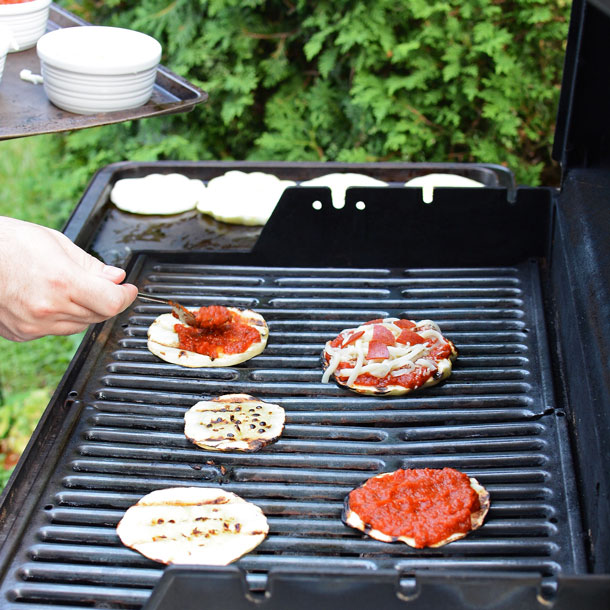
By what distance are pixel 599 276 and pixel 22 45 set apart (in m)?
2.70

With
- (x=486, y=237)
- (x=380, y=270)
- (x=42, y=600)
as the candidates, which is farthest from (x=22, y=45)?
(x=42, y=600)

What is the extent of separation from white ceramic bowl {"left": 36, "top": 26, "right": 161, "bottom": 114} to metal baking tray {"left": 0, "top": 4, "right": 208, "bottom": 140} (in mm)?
58

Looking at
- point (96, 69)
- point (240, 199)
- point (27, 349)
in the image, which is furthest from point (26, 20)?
point (27, 349)

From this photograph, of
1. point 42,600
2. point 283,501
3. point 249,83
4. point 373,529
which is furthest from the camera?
point 249,83

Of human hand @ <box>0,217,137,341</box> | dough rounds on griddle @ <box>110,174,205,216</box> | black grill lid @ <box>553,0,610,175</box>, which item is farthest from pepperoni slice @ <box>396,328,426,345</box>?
dough rounds on griddle @ <box>110,174,205,216</box>

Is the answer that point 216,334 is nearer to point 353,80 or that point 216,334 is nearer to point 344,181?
point 344,181

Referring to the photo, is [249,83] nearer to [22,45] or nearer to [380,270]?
[22,45]

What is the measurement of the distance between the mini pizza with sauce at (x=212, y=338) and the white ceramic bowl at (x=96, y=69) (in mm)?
906

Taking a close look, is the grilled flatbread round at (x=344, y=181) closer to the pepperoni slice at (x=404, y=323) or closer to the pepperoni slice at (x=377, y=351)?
the pepperoni slice at (x=404, y=323)

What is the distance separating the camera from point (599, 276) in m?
2.68

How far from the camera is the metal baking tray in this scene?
2.99 m

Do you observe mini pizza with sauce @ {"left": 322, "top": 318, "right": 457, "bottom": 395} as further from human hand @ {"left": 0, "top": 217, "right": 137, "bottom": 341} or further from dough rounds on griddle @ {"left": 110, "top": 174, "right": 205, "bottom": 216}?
dough rounds on griddle @ {"left": 110, "top": 174, "right": 205, "bottom": 216}

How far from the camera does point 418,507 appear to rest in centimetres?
237

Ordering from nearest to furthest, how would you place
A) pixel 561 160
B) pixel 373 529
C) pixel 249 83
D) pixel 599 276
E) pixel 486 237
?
pixel 373 529 < pixel 599 276 < pixel 561 160 < pixel 486 237 < pixel 249 83
